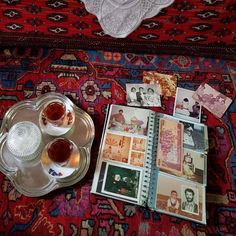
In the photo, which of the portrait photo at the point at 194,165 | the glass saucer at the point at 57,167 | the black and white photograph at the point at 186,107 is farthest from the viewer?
the black and white photograph at the point at 186,107

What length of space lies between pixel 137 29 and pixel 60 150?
25.1 inches

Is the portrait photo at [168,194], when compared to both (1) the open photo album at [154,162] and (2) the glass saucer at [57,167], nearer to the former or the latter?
(1) the open photo album at [154,162]

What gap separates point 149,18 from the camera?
118 centimetres

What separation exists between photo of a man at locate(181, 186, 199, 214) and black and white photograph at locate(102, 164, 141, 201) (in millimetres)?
176

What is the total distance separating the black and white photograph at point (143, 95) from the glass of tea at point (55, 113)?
0.33 metres

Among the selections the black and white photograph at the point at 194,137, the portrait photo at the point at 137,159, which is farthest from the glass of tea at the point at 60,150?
the black and white photograph at the point at 194,137

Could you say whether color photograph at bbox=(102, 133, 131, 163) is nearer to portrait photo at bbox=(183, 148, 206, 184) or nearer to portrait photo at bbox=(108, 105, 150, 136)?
portrait photo at bbox=(108, 105, 150, 136)

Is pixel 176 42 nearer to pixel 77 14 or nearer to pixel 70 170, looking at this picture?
pixel 77 14

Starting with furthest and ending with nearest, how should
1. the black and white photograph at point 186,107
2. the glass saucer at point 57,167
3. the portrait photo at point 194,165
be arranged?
the black and white photograph at point 186,107, the portrait photo at point 194,165, the glass saucer at point 57,167

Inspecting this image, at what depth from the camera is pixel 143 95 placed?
131 cm

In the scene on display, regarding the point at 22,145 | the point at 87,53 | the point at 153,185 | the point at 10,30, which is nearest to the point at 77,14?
the point at 87,53

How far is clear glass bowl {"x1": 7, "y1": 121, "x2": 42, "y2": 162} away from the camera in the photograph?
102 centimetres

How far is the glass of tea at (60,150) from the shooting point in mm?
1019

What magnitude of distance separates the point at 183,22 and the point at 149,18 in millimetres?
163
